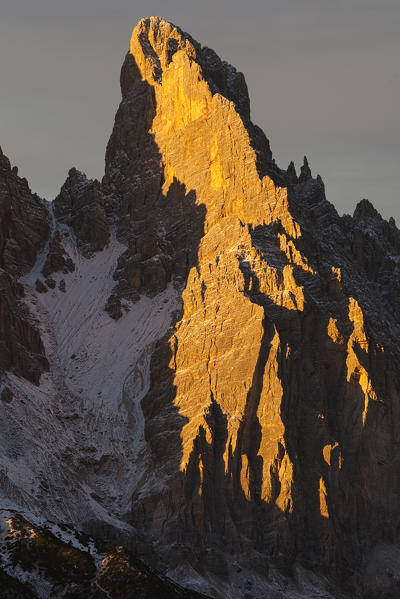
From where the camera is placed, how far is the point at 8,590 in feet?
648
